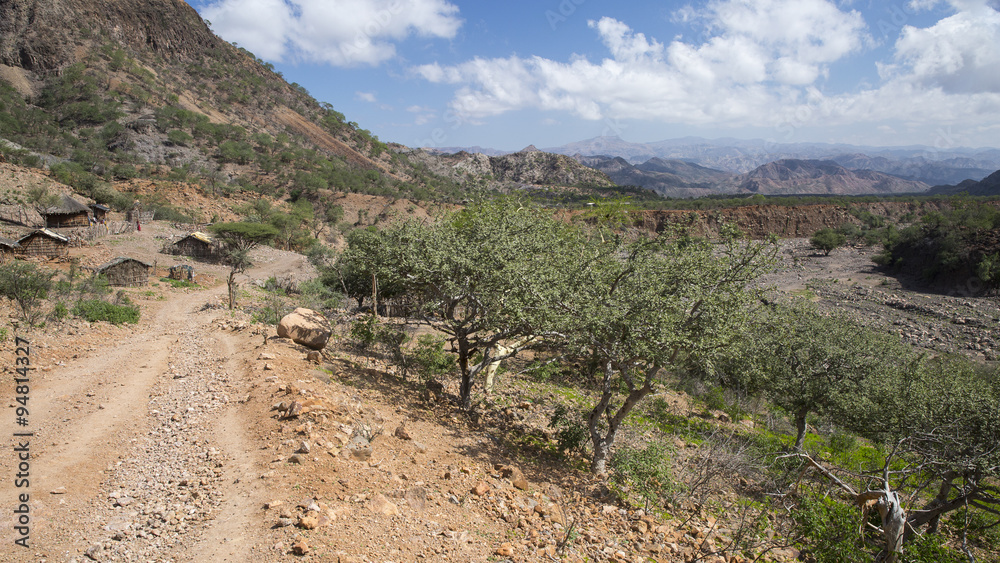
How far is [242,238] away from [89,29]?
65643 mm

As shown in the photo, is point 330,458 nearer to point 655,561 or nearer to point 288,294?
point 655,561

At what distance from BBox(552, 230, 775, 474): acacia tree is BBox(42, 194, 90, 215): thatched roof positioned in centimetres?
3603

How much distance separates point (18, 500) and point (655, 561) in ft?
25.1

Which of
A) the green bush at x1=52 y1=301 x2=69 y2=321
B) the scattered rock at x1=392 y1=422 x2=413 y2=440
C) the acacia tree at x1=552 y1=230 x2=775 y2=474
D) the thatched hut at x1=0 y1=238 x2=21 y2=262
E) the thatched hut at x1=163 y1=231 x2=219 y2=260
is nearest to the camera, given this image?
the acacia tree at x1=552 y1=230 x2=775 y2=474

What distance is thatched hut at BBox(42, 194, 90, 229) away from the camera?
29.5 metres

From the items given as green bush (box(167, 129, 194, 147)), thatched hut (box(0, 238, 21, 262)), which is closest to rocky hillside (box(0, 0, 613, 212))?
green bush (box(167, 129, 194, 147))

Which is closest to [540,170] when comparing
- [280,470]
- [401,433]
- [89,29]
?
[89,29]

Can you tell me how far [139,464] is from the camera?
6.26 meters

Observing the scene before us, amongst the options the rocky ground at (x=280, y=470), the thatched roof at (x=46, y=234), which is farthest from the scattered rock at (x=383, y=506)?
the thatched roof at (x=46, y=234)

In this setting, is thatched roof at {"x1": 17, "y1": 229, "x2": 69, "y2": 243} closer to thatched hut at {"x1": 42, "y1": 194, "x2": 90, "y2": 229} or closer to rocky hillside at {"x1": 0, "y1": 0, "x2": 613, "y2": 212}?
thatched hut at {"x1": 42, "y1": 194, "x2": 90, "y2": 229}

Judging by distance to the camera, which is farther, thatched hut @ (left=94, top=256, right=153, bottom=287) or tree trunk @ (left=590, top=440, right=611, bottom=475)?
thatched hut @ (left=94, top=256, right=153, bottom=287)

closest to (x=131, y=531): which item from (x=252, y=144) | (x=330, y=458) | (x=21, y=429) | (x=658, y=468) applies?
(x=330, y=458)

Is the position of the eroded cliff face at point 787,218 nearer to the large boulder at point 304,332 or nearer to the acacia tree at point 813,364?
the acacia tree at point 813,364

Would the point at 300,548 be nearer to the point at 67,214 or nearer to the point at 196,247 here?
the point at 196,247
